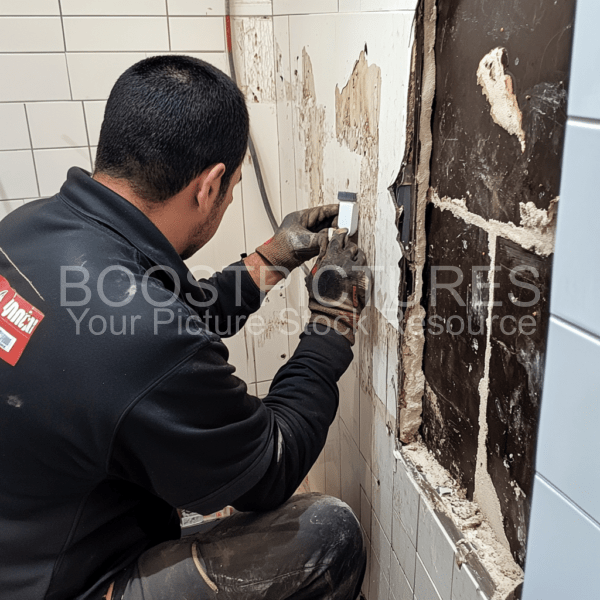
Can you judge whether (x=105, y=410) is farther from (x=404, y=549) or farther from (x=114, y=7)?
(x=114, y=7)

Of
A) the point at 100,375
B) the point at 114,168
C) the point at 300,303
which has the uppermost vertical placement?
the point at 114,168

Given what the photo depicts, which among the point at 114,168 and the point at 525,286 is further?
the point at 114,168

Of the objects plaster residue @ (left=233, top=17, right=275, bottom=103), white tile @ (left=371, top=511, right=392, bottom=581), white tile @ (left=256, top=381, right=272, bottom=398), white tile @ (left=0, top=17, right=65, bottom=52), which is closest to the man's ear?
white tile @ (left=371, top=511, right=392, bottom=581)

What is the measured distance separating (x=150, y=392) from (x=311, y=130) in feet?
3.30

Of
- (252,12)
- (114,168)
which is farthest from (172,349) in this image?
(252,12)

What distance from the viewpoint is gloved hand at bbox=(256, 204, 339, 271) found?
1.37 m

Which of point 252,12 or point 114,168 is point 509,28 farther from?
point 252,12

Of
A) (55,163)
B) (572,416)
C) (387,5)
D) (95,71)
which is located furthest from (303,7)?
(572,416)

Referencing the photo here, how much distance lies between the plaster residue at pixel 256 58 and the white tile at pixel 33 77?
1.90ft

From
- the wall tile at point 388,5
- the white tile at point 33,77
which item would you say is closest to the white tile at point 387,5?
the wall tile at point 388,5

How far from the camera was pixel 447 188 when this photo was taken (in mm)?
934

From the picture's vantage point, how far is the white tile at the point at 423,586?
3.46 feet

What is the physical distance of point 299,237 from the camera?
138 cm

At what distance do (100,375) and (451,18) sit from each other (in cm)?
78
